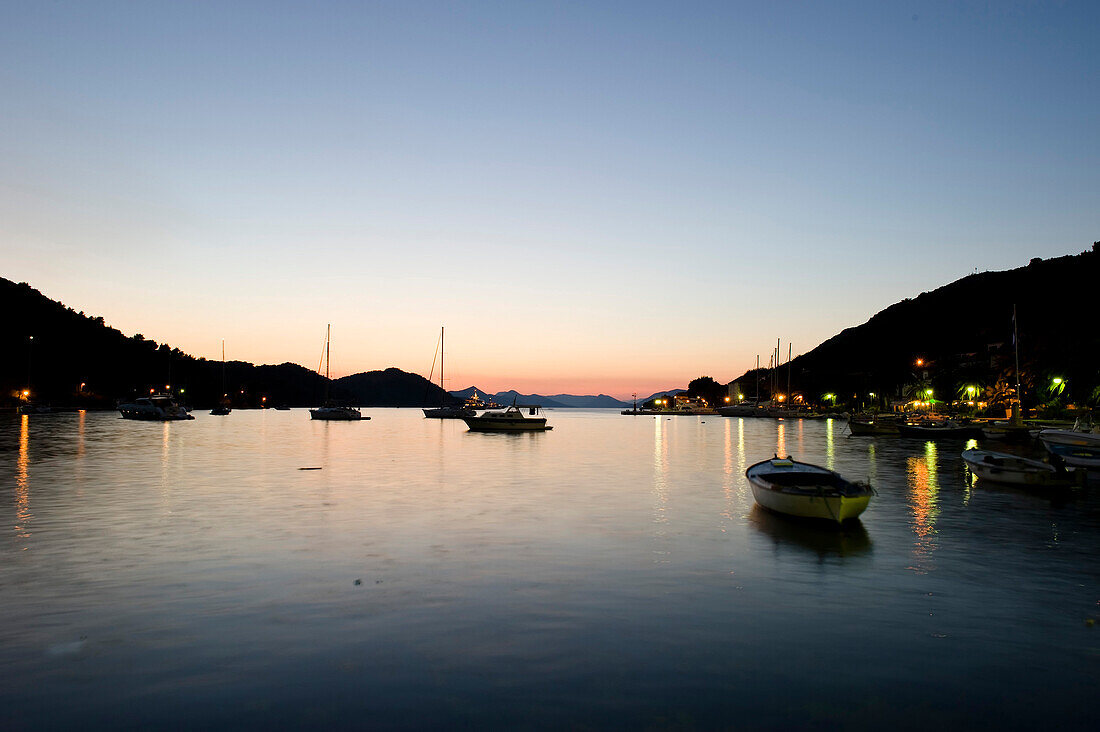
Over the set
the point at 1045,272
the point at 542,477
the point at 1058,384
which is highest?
the point at 1045,272

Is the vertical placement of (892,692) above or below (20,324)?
below

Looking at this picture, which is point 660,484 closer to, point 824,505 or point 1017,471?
point 824,505

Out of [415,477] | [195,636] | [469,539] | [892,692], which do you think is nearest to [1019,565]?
[892,692]

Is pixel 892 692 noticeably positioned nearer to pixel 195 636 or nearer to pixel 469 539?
pixel 195 636

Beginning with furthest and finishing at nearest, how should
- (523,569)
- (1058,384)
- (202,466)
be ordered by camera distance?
(1058,384), (202,466), (523,569)

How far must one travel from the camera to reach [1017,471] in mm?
36594

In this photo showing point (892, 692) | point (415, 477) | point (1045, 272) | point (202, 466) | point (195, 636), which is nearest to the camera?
point (892, 692)

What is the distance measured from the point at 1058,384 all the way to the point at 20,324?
202280 mm

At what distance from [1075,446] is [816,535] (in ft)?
105

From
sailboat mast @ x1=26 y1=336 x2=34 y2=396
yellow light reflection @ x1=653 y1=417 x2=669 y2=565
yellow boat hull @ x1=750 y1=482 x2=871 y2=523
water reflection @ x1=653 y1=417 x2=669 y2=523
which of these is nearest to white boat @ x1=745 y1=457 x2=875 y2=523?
yellow boat hull @ x1=750 y1=482 x2=871 y2=523

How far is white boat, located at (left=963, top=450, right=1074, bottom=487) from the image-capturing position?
35.8 metres

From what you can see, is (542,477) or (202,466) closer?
(542,477)

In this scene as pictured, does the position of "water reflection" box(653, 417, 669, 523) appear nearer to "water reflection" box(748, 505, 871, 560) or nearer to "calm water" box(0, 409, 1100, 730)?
"calm water" box(0, 409, 1100, 730)

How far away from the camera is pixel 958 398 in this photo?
130875mm
